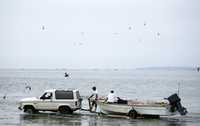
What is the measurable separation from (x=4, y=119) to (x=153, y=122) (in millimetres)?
8778

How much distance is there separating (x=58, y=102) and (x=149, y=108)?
5.81 m

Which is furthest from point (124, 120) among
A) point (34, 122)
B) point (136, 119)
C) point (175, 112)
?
point (34, 122)

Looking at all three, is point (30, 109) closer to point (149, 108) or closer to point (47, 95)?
point (47, 95)

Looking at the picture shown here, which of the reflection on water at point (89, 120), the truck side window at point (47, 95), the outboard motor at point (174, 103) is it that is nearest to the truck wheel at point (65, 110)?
the reflection on water at point (89, 120)

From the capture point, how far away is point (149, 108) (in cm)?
2855

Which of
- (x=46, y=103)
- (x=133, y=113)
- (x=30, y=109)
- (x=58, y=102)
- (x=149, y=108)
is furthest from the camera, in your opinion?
(x=30, y=109)

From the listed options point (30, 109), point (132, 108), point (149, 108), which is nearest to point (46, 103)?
point (30, 109)

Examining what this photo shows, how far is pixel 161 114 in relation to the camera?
2834 cm

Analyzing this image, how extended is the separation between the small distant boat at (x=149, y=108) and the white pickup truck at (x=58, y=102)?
2018 mm

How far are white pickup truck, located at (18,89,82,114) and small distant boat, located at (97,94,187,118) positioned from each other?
6.62ft

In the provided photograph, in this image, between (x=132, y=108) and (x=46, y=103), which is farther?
(x=46, y=103)

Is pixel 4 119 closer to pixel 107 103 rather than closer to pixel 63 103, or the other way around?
pixel 63 103

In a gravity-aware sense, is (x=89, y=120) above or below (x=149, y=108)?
below

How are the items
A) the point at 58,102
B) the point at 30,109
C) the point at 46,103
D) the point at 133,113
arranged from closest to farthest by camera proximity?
the point at 133,113
the point at 58,102
the point at 46,103
the point at 30,109
